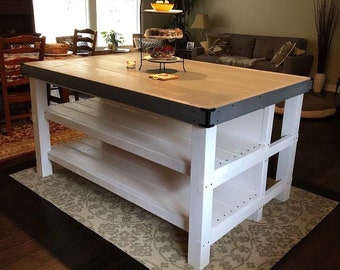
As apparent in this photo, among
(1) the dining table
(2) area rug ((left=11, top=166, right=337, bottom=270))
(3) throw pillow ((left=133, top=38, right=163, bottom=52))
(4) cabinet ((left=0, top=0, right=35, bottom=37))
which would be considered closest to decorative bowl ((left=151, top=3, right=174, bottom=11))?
(3) throw pillow ((left=133, top=38, right=163, bottom=52))

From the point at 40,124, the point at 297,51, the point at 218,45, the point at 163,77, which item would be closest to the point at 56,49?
the point at 40,124

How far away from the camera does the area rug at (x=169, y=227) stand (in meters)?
1.80

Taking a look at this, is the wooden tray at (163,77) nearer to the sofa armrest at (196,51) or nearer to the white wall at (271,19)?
the white wall at (271,19)

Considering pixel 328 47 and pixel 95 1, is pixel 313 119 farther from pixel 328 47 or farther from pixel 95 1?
pixel 95 1

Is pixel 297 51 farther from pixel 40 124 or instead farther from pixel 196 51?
pixel 40 124

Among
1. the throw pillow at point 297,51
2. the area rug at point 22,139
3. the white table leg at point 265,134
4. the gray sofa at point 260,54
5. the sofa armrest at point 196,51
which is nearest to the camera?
the white table leg at point 265,134

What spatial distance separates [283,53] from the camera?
527 centimetres

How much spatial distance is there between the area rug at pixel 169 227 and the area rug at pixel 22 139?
510 mm

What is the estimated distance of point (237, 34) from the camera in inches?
252

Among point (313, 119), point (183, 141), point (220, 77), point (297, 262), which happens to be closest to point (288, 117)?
point (220, 77)

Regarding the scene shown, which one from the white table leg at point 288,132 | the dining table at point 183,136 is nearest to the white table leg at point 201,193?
the dining table at point 183,136

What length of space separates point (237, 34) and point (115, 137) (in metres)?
4.96

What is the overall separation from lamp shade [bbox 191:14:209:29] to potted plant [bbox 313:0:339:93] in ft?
6.53

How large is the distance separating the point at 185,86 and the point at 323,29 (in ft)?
13.8
